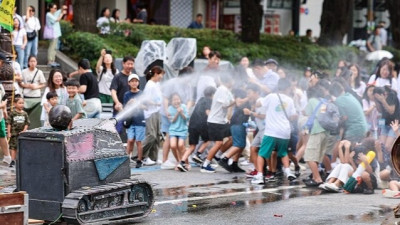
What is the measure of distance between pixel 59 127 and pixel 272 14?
31358 millimetres

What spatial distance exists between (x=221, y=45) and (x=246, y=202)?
14.6 meters

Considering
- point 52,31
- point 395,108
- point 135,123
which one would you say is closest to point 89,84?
point 135,123

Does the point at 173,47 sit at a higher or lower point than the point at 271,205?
higher

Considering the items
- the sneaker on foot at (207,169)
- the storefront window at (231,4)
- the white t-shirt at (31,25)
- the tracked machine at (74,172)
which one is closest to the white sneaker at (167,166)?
the sneaker on foot at (207,169)

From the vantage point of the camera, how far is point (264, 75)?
18969 millimetres

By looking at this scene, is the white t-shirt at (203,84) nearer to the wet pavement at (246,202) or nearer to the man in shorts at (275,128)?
the wet pavement at (246,202)

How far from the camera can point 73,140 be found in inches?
438

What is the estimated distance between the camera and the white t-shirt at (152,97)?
17.3 m

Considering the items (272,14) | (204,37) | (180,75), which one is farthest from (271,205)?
(272,14)

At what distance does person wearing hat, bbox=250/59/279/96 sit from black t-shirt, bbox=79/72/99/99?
2.76 meters

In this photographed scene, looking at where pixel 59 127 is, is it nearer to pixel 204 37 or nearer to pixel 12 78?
pixel 12 78

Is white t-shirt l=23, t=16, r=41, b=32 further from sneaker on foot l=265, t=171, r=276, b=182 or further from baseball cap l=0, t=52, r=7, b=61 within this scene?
sneaker on foot l=265, t=171, r=276, b=182

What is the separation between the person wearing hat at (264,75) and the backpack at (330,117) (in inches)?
90.4

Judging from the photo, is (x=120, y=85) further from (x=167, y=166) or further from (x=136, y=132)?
(x=167, y=166)
